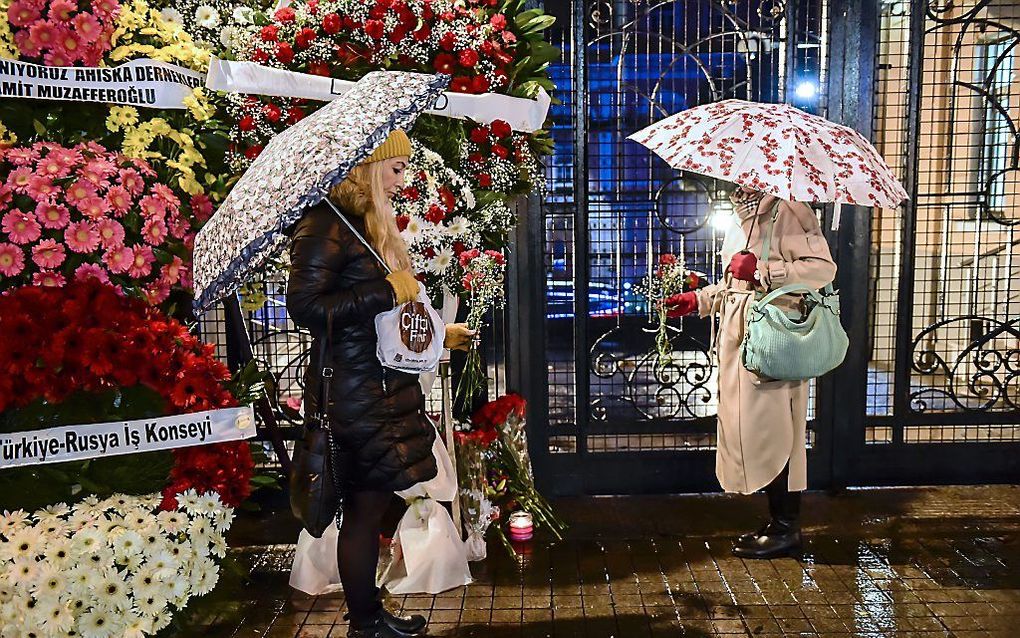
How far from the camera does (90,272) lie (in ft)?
10.1

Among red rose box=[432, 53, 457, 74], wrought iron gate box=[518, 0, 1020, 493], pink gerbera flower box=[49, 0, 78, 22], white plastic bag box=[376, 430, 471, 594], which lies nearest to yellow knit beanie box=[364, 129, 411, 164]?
red rose box=[432, 53, 457, 74]

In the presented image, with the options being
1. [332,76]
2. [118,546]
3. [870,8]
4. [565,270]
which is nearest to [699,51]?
[870,8]

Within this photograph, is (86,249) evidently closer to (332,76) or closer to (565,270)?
(332,76)

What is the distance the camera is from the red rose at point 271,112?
11.9 ft

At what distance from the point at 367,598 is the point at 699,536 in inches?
73.7

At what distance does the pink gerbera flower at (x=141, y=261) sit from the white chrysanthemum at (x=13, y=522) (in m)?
0.87

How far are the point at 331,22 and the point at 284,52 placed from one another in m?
0.22

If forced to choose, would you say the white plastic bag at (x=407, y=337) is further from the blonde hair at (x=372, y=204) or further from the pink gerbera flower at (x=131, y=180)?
the pink gerbera flower at (x=131, y=180)

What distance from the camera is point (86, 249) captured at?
9.98ft

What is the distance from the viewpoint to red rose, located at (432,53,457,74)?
3713mm

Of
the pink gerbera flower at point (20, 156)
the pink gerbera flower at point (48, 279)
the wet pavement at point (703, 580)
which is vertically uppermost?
the pink gerbera flower at point (20, 156)

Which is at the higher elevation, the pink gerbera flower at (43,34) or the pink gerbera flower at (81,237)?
the pink gerbera flower at (43,34)

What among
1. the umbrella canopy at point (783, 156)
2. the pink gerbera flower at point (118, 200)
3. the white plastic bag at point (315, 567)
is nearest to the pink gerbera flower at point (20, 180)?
the pink gerbera flower at point (118, 200)

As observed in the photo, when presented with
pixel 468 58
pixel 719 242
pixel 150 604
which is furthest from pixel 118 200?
pixel 719 242
